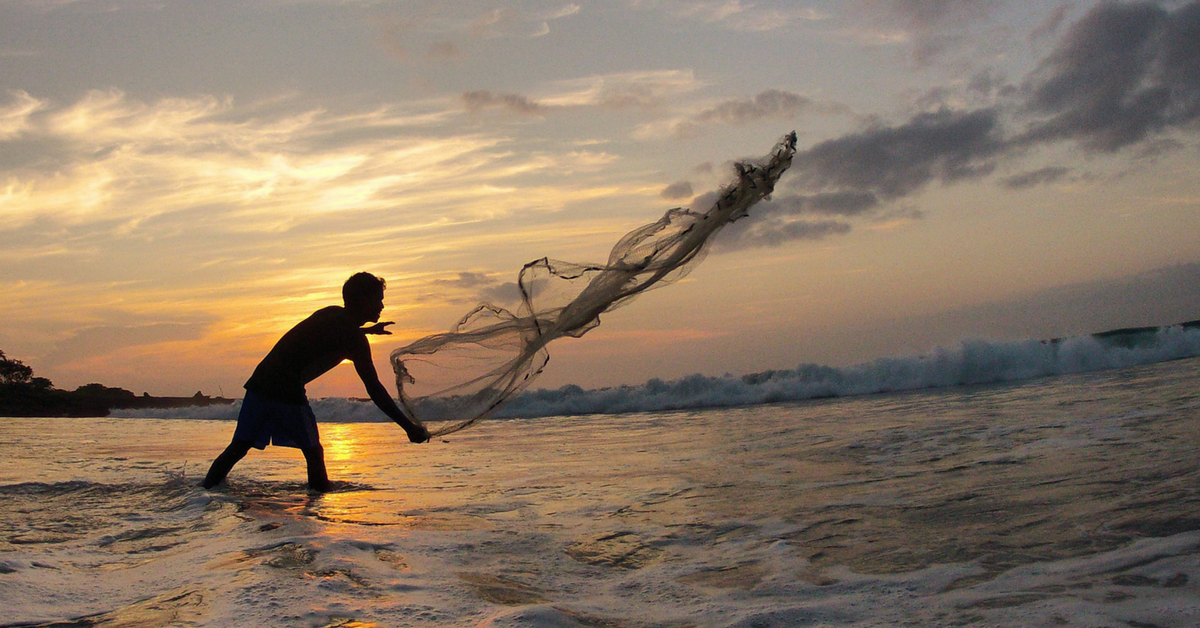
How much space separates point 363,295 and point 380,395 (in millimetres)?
778

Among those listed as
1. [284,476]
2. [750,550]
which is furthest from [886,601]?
[284,476]

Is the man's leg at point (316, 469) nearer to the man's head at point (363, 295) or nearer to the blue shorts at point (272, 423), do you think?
the blue shorts at point (272, 423)

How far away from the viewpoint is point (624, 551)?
479 centimetres

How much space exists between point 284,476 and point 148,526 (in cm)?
276

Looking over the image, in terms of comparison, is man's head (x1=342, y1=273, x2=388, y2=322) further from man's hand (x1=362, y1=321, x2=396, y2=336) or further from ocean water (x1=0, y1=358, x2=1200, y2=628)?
ocean water (x1=0, y1=358, x2=1200, y2=628)

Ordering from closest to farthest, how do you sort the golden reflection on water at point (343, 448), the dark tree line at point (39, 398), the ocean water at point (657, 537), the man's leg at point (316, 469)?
the ocean water at point (657, 537) < the man's leg at point (316, 469) < the golden reflection on water at point (343, 448) < the dark tree line at point (39, 398)

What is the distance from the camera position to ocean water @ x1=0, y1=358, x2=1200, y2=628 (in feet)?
11.3

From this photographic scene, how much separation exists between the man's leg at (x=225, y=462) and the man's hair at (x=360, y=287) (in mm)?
1540

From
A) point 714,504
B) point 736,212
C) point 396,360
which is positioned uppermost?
point 736,212

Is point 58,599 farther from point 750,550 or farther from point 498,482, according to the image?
point 498,482

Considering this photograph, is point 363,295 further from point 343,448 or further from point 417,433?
point 343,448

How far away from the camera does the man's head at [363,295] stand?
6.08 meters

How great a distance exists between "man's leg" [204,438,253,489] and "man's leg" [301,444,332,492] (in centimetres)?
49

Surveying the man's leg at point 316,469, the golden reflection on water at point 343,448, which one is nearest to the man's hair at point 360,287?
the man's leg at point 316,469
